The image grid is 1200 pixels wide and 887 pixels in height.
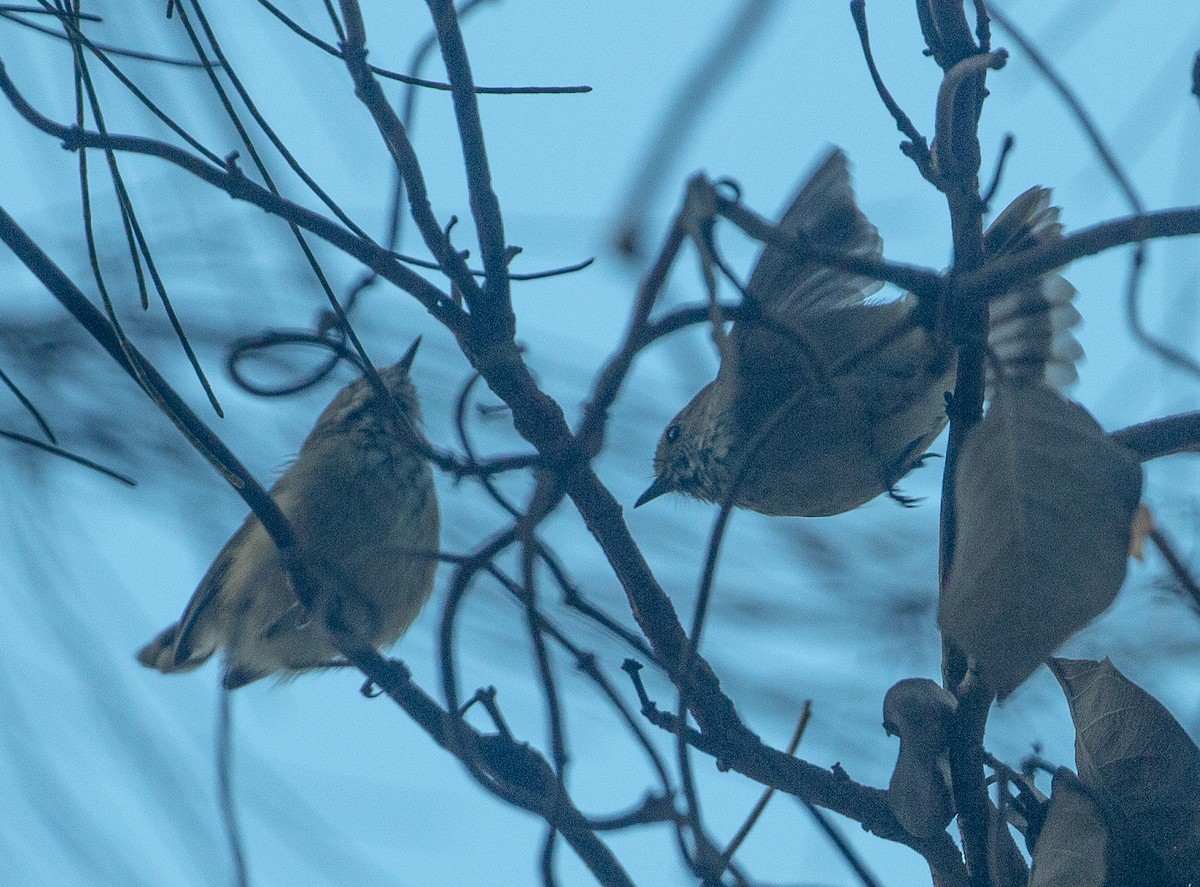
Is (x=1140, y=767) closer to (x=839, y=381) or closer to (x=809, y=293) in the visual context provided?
(x=839, y=381)

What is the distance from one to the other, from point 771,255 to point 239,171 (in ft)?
7.71

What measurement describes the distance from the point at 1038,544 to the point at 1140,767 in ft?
1.74

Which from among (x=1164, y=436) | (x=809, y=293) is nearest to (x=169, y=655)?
(x=809, y=293)

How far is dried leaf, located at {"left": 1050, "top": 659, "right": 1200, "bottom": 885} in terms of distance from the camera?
1599 millimetres

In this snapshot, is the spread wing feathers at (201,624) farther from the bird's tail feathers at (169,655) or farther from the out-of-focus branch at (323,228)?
the out-of-focus branch at (323,228)

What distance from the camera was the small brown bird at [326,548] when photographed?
12.5 ft

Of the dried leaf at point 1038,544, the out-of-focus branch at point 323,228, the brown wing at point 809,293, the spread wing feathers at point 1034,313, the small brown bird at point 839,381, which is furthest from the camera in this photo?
the brown wing at point 809,293

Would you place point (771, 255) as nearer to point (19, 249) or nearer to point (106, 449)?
point (106, 449)

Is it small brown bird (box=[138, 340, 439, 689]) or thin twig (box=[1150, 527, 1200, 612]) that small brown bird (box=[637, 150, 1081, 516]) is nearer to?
small brown bird (box=[138, 340, 439, 689])

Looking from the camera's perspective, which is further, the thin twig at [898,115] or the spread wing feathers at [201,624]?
the spread wing feathers at [201,624]

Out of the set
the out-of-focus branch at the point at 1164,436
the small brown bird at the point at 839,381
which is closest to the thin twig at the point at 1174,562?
the out-of-focus branch at the point at 1164,436

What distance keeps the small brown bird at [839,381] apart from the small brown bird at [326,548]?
784 millimetres

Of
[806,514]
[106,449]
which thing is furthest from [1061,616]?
[806,514]

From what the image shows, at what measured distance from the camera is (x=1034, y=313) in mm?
2973
